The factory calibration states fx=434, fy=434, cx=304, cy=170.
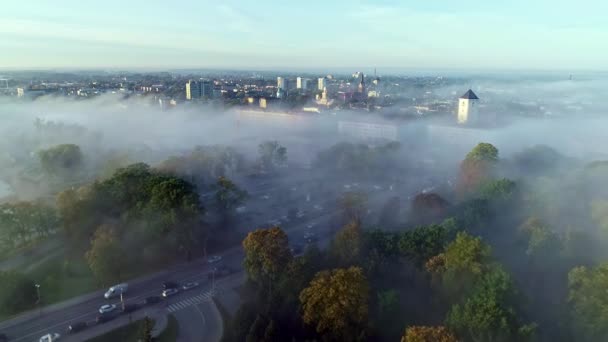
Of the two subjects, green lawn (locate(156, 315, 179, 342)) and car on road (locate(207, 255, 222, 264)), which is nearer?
green lawn (locate(156, 315, 179, 342))

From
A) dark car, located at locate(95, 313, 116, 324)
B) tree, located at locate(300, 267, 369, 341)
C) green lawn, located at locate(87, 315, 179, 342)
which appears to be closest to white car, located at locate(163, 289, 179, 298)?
green lawn, located at locate(87, 315, 179, 342)

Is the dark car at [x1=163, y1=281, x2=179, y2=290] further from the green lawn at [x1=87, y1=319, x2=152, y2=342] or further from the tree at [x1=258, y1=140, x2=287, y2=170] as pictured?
the tree at [x1=258, y1=140, x2=287, y2=170]

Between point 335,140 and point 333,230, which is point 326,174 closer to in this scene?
point 333,230

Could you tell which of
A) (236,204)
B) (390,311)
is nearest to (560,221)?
(390,311)

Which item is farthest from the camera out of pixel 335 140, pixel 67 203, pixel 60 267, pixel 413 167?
pixel 335 140

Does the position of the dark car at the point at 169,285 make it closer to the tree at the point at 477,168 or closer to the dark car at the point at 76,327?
the dark car at the point at 76,327

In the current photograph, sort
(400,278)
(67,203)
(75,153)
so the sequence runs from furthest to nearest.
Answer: (75,153), (67,203), (400,278)
